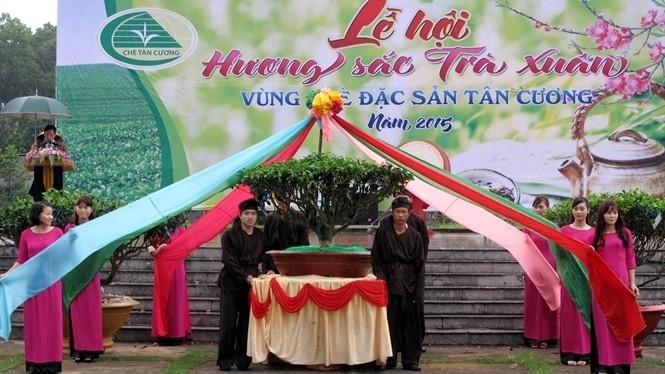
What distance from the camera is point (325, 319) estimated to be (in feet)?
25.0

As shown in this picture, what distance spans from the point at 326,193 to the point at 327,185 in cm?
9

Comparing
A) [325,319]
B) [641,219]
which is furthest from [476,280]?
[325,319]

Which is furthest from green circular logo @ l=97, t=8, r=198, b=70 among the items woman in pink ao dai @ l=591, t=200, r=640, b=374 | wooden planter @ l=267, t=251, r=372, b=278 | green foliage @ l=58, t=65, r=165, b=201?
woman in pink ao dai @ l=591, t=200, r=640, b=374

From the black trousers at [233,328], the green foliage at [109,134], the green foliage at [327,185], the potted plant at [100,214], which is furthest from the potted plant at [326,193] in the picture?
the green foliage at [109,134]

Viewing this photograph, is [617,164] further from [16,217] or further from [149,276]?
[16,217]

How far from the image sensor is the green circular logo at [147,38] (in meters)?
14.4

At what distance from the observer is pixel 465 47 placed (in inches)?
562

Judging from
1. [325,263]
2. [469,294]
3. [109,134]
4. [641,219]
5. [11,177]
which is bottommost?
[469,294]

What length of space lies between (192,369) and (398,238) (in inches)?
75.5

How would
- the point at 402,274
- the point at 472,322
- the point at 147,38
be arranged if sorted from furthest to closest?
the point at 147,38 < the point at 472,322 < the point at 402,274

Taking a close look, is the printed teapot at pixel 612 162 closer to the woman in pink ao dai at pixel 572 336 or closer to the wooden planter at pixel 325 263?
the woman in pink ao dai at pixel 572 336

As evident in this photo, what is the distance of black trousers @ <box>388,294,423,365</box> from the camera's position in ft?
26.4

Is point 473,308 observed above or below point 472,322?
above

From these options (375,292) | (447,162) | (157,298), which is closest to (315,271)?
(375,292)
